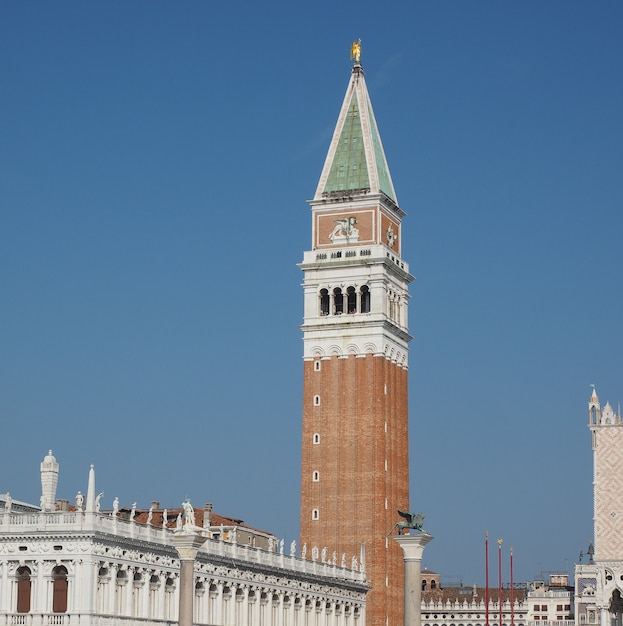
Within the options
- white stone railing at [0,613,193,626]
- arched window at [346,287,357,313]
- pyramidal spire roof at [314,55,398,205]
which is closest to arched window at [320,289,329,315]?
arched window at [346,287,357,313]

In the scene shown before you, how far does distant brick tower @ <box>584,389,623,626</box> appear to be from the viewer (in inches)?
Result: 4124

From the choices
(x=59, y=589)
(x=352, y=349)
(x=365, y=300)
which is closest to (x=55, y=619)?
(x=59, y=589)

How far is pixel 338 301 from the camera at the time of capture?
109062 millimetres

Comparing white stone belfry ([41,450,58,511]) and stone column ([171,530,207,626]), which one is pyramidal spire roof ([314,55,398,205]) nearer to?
white stone belfry ([41,450,58,511])

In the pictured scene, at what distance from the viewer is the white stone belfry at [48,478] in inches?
2776

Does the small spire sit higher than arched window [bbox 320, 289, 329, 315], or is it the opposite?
arched window [bbox 320, 289, 329, 315]

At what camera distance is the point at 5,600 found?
66000mm

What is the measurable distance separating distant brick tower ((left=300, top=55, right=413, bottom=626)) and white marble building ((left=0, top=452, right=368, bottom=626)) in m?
20.8

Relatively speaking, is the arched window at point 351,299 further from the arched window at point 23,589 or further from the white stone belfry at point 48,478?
the arched window at point 23,589

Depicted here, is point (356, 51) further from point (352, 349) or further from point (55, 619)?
point (55, 619)

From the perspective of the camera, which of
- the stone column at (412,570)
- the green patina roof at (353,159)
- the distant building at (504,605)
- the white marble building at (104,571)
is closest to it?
the stone column at (412,570)

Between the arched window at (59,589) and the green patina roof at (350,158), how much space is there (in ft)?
168

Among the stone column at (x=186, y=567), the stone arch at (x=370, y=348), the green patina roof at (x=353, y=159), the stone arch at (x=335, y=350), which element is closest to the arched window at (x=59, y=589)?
the stone column at (x=186, y=567)

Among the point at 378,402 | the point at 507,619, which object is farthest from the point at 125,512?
the point at 507,619
